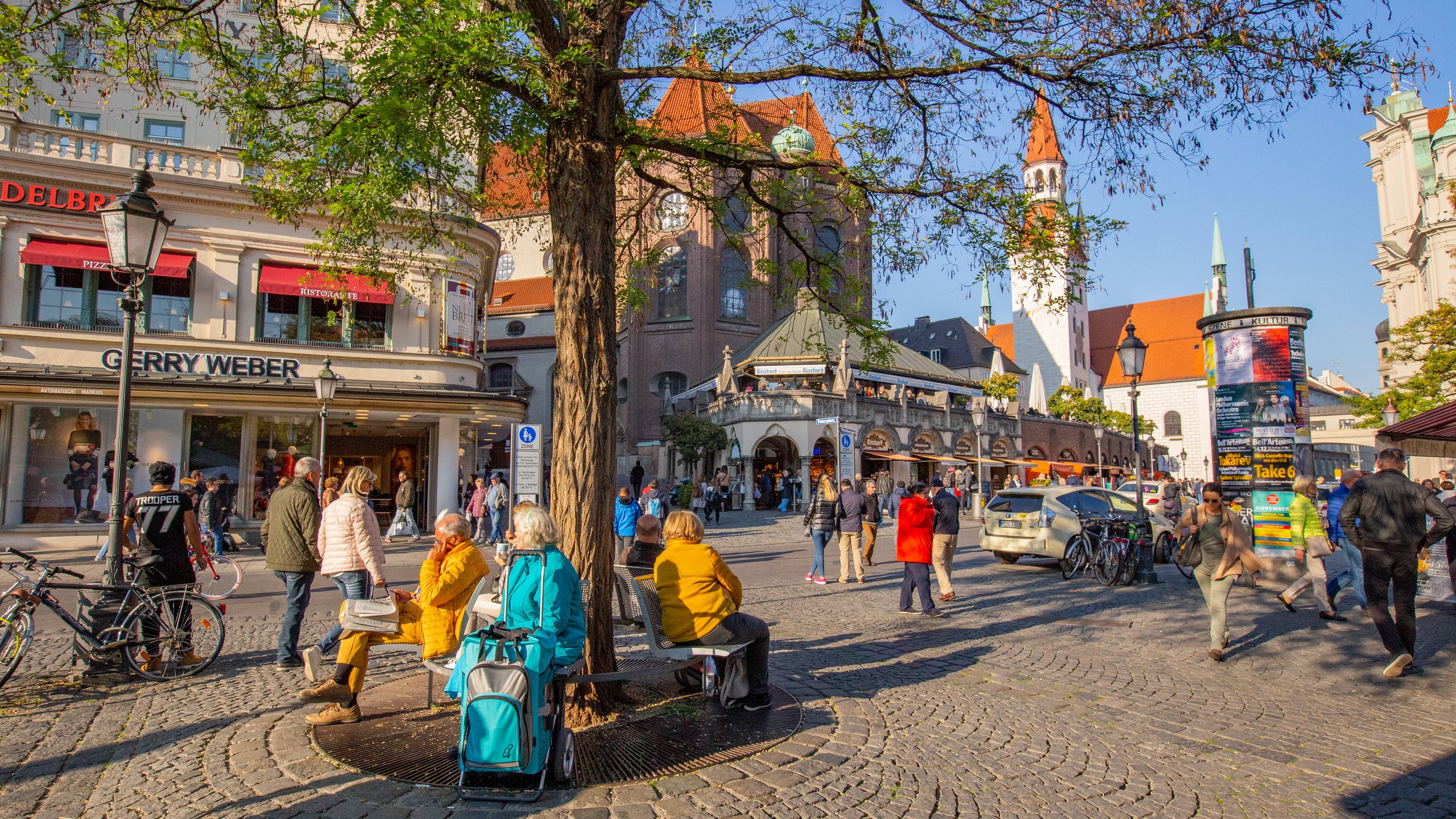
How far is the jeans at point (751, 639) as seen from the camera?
5422 millimetres

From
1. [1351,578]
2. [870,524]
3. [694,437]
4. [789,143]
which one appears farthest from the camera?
[694,437]

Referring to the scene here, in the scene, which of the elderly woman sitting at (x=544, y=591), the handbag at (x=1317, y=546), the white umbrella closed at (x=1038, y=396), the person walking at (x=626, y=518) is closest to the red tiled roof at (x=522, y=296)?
the white umbrella closed at (x=1038, y=396)

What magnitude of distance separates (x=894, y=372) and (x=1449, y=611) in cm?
3248

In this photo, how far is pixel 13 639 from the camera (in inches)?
224

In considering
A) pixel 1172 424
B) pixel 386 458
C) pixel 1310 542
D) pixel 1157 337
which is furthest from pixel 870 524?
pixel 1157 337

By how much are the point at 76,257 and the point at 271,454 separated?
568cm

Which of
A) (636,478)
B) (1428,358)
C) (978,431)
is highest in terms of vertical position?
(1428,358)

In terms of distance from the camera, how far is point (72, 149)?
58.5ft

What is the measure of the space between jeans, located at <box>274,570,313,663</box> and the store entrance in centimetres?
1588

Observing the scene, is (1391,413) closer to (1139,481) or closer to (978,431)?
(978,431)

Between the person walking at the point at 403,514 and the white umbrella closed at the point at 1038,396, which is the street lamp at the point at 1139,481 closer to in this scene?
the person walking at the point at 403,514

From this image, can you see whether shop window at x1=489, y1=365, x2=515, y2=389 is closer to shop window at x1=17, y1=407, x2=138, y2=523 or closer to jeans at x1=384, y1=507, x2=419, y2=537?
jeans at x1=384, y1=507, x2=419, y2=537

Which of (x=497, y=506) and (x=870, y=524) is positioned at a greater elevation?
(x=497, y=506)

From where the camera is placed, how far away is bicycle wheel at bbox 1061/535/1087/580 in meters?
13.3
